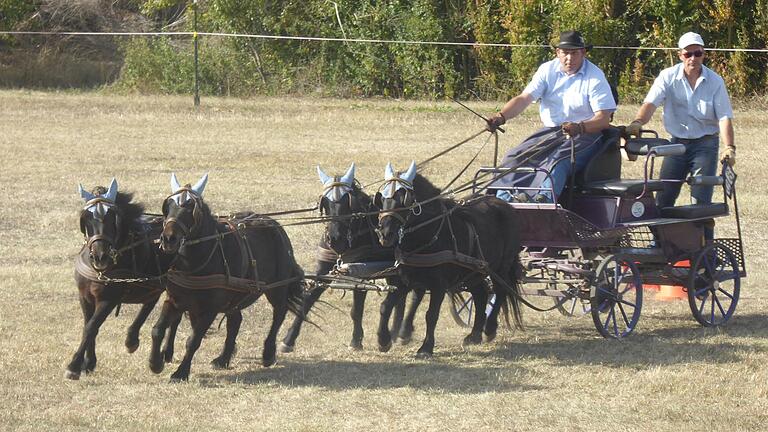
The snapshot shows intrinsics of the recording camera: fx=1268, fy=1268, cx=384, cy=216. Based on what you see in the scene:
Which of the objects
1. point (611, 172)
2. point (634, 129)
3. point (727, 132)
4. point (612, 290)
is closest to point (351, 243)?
point (612, 290)

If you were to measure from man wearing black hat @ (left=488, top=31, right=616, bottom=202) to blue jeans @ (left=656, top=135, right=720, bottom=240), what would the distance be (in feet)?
2.85

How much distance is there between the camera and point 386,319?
28.6ft

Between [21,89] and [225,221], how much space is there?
24243 mm

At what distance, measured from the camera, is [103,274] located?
296 inches

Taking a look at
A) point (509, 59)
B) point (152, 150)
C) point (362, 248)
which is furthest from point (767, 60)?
point (362, 248)

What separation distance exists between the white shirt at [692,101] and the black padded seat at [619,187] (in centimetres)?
64

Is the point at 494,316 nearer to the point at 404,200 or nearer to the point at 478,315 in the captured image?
the point at 478,315

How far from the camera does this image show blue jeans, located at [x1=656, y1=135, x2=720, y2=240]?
970 cm

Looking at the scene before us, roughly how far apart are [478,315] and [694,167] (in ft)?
6.78

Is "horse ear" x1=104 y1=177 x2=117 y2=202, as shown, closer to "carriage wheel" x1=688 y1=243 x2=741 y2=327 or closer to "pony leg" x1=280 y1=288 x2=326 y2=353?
"pony leg" x1=280 y1=288 x2=326 y2=353

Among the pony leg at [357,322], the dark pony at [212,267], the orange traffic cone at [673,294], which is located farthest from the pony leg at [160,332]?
the orange traffic cone at [673,294]

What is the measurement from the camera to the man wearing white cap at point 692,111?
31.6 feet

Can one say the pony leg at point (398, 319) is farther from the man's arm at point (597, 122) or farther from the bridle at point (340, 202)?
the man's arm at point (597, 122)

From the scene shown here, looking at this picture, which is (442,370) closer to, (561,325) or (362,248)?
(362,248)
